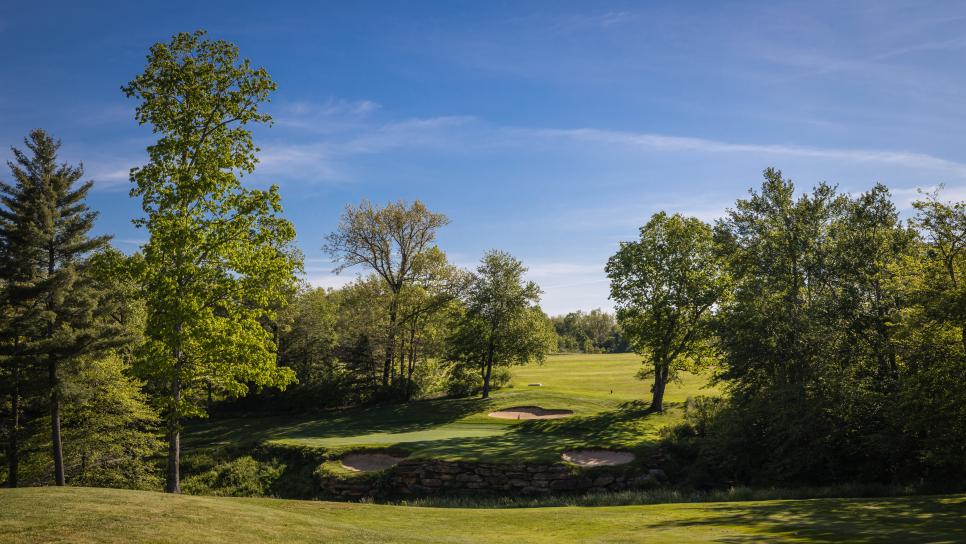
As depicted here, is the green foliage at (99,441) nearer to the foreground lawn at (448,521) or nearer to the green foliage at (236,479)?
the green foliage at (236,479)

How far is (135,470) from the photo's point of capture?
31.3 metres

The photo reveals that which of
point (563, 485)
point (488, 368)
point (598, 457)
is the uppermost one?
point (488, 368)

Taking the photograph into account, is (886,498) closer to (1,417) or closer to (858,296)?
(858,296)

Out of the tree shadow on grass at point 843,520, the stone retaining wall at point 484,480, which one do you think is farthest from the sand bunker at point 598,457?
the tree shadow on grass at point 843,520

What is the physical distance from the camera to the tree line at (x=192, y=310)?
57.5ft

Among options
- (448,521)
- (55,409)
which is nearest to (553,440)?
(448,521)

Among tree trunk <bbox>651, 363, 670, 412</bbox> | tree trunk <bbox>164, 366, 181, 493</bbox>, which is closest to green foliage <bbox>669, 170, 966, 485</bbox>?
tree trunk <bbox>651, 363, 670, 412</bbox>

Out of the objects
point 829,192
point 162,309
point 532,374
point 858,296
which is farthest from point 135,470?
point 532,374

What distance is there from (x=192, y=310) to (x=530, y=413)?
27875 mm

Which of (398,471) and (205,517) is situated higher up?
(205,517)

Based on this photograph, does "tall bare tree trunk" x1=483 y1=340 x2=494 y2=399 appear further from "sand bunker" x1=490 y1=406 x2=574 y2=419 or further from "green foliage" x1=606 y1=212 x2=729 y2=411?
"green foliage" x1=606 y1=212 x2=729 y2=411

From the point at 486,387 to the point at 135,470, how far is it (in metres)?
25.2

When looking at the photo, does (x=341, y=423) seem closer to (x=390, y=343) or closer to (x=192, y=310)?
(x=390, y=343)

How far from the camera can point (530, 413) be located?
40375mm
